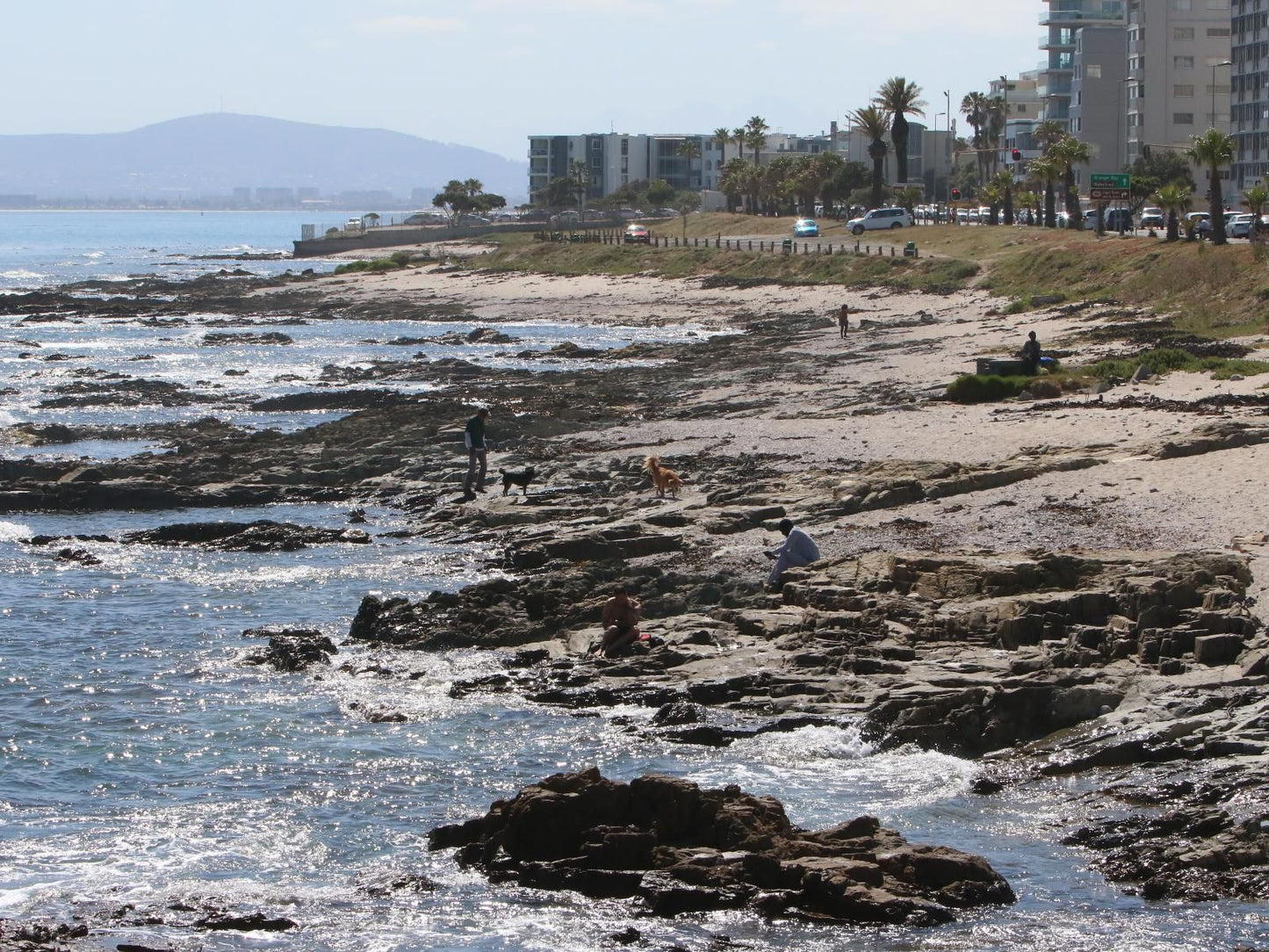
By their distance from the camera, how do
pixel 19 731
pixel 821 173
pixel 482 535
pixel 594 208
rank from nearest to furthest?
pixel 19 731, pixel 482 535, pixel 821 173, pixel 594 208

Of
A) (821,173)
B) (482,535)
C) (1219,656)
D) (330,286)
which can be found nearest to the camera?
(1219,656)

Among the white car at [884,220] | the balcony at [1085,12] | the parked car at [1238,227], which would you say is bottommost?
the parked car at [1238,227]

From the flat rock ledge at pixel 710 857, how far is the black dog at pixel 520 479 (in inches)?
596

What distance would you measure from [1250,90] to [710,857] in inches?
3886

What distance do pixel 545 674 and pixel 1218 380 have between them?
19.9 m

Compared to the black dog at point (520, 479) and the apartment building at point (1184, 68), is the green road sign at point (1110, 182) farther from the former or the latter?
the black dog at point (520, 479)

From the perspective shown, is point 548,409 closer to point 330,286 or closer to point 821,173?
point 330,286

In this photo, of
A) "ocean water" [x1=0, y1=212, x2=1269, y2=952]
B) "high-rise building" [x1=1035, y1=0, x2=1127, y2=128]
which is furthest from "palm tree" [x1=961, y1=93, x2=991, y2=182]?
"ocean water" [x1=0, y1=212, x2=1269, y2=952]

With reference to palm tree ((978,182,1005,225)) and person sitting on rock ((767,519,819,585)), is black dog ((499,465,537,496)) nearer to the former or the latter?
person sitting on rock ((767,519,819,585))

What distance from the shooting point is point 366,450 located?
35.2 m

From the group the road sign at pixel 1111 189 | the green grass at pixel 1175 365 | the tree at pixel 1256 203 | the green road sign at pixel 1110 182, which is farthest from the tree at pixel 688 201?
the green grass at pixel 1175 365

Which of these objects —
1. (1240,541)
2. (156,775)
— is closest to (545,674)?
(156,775)

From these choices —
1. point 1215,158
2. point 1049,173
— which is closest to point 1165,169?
point 1049,173

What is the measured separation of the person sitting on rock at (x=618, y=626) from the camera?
19.2 meters
